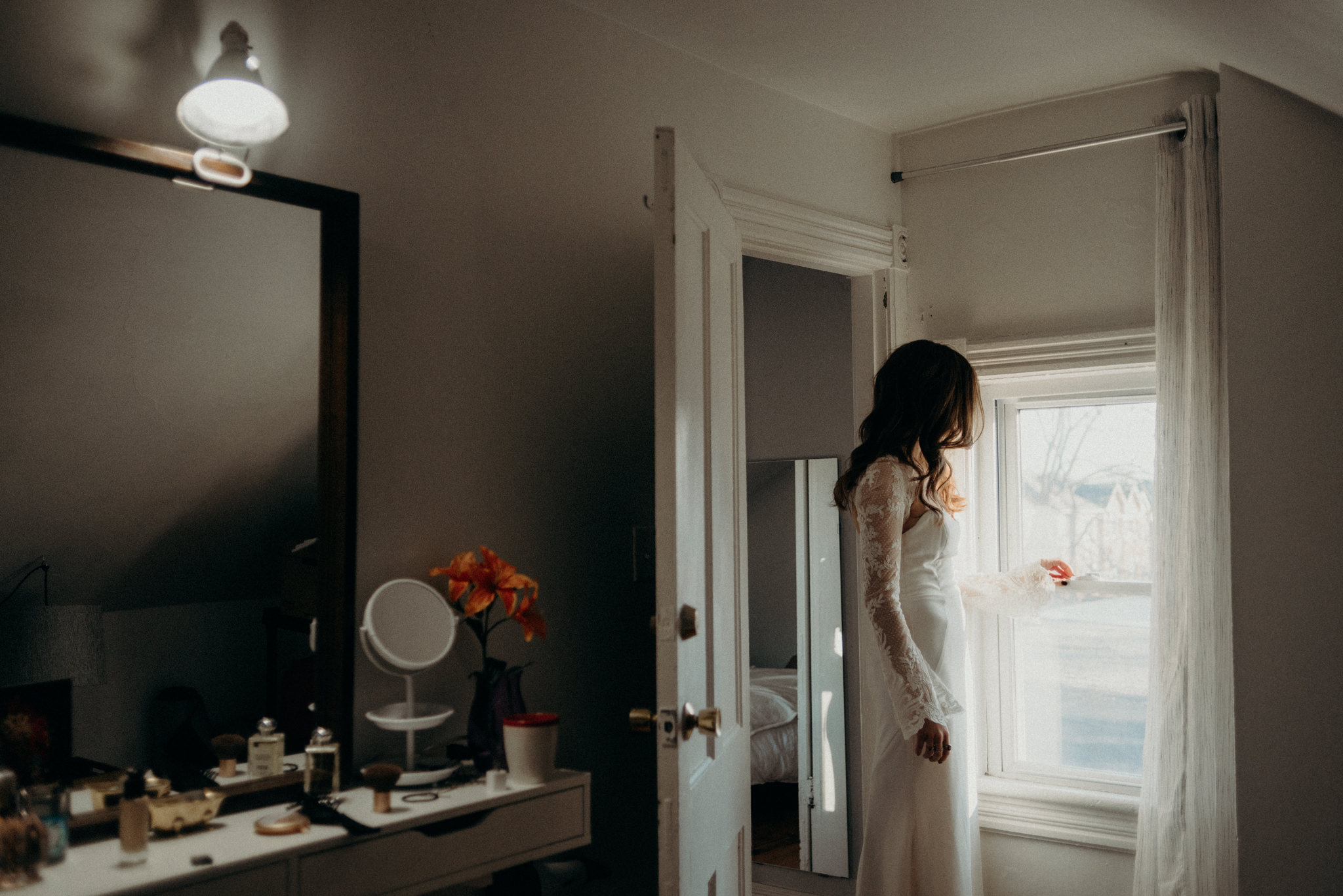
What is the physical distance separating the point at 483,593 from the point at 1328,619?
1983mm

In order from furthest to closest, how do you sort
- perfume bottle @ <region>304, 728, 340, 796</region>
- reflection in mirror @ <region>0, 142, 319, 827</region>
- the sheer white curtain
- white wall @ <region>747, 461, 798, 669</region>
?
white wall @ <region>747, 461, 798, 669</region> → the sheer white curtain → perfume bottle @ <region>304, 728, 340, 796</region> → reflection in mirror @ <region>0, 142, 319, 827</region>

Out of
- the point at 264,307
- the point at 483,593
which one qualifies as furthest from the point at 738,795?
the point at 264,307

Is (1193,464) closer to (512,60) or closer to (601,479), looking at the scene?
(601,479)

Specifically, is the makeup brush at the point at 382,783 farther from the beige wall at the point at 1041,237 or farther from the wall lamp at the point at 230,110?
the beige wall at the point at 1041,237

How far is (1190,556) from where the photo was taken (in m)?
2.45

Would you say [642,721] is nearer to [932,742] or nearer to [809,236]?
[932,742]

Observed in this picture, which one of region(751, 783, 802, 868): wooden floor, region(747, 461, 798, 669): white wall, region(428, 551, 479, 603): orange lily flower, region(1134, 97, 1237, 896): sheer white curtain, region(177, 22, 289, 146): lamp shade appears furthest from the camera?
region(747, 461, 798, 669): white wall

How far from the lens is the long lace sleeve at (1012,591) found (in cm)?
268

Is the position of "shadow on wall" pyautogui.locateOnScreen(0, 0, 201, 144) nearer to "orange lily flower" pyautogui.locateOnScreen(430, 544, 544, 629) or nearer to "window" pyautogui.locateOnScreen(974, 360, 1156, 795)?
"orange lily flower" pyautogui.locateOnScreen(430, 544, 544, 629)

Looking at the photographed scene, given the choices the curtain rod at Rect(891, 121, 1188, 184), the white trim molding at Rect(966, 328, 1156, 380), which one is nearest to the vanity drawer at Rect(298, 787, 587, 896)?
the white trim molding at Rect(966, 328, 1156, 380)

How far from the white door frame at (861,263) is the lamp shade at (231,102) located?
139 cm

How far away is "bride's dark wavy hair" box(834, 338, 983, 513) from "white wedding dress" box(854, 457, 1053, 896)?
51 millimetres

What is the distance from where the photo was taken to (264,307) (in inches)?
68.2

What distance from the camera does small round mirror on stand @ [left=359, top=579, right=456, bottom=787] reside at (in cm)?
179
